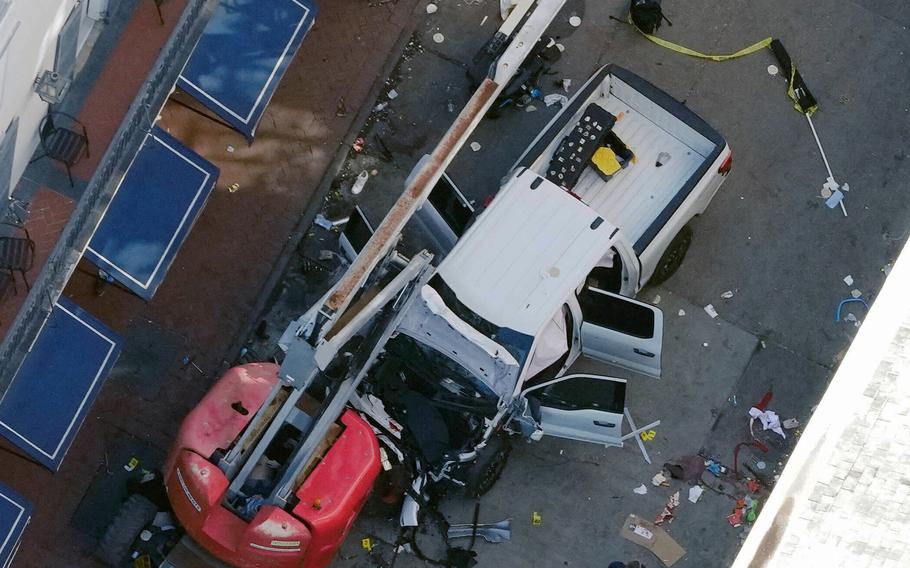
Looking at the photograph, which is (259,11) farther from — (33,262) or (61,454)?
(61,454)

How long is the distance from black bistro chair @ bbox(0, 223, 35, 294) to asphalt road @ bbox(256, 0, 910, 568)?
3.12m

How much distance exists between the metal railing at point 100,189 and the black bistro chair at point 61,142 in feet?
0.92

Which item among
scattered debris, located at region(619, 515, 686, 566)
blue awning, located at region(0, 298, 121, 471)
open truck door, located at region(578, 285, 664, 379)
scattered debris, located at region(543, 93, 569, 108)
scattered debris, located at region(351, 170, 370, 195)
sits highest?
Result: scattered debris, located at region(543, 93, 569, 108)

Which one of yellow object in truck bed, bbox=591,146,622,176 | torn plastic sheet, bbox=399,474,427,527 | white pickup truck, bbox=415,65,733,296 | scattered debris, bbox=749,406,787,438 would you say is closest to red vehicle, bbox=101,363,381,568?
torn plastic sheet, bbox=399,474,427,527

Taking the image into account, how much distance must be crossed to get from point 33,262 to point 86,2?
283 cm

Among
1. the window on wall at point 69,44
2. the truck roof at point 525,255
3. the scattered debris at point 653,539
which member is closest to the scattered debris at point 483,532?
the scattered debris at point 653,539

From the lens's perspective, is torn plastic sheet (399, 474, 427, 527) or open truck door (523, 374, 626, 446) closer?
open truck door (523, 374, 626, 446)

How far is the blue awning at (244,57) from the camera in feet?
51.6

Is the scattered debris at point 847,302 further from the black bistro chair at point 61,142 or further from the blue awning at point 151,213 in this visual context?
the black bistro chair at point 61,142

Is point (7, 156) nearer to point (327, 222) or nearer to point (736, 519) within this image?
point (327, 222)

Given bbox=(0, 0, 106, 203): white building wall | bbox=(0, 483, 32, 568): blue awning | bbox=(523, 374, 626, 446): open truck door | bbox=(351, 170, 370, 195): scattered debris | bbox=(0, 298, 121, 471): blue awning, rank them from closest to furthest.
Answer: bbox=(0, 0, 106, 203): white building wall → bbox=(0, 483, 32, 568): blue awning → bbox=(0, 298, 121, 471): blue awning → bbox=(523, 374, 626, 446): open truck door → bbox=(351, 170, 370, 195): scattered debris

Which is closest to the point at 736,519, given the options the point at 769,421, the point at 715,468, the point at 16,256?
the point at 715,468

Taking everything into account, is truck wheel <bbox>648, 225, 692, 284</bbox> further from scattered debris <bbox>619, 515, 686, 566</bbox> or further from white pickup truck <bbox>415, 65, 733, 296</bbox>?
scattered debris <bbox>619, 515, 686, 566</bbox>

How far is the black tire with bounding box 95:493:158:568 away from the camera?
15.1 metres
